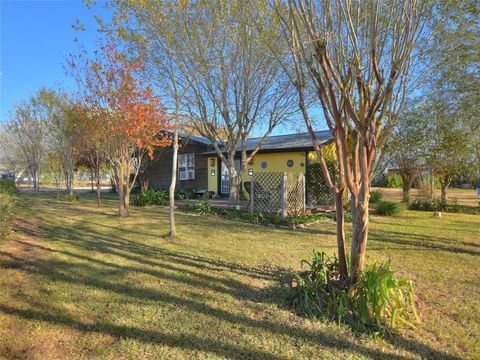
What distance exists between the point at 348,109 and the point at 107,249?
5.12 meters

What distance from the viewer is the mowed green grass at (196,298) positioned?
113 inches

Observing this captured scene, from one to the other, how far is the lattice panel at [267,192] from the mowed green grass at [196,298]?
323 centimetres

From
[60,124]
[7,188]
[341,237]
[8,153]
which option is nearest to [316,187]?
[341,237]

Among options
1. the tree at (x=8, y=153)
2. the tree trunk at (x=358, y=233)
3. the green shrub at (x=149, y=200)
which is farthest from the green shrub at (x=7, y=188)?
the tree at (x=8, y=153)

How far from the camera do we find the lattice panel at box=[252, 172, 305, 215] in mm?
10117

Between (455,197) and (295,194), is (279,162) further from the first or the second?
(455,197)

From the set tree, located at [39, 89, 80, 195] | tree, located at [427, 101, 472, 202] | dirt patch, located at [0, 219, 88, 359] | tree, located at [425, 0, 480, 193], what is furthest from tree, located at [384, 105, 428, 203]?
tree, located at [39, 89, 80, 195]

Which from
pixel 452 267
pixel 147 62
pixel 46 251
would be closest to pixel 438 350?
pixel 452 267

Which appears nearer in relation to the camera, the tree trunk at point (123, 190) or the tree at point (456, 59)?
the tree at point (456, 59)

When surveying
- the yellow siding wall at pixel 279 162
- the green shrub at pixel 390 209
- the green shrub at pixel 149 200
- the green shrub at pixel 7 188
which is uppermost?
the yellow siding wall at pixel 279 162

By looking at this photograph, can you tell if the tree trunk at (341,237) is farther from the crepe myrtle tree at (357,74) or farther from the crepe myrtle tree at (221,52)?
the crepe myrtle tree at (221,52)

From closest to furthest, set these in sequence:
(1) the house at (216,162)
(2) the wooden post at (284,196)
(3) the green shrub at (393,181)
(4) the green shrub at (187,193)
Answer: (2) the wooden post at (284,196), (1) the house at (216,162), (4) the green shrub at (187,193), (3) the green shrub at (393,181)

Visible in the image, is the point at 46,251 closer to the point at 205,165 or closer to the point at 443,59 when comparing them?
the point at 443,59

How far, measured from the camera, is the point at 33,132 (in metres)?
21.2
